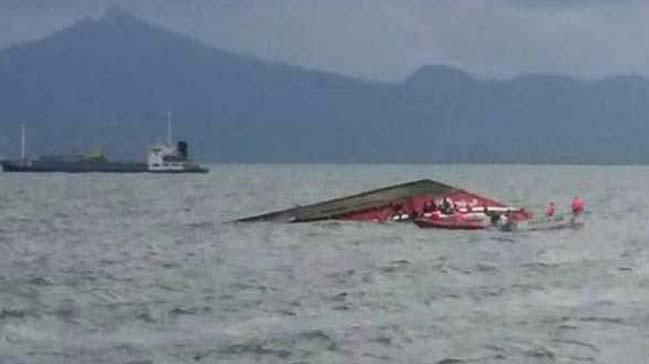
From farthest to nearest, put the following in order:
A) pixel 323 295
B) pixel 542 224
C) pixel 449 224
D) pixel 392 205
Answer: pixel 392 205 → pixel 542 224 → pixel 449 224 → pixel 323 295

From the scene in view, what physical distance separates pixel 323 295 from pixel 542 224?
37.1 meters

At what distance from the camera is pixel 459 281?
4831cm

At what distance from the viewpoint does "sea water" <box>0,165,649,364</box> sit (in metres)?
31.7

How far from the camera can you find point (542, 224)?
258 feet

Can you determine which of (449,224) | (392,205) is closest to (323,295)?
(449,224)

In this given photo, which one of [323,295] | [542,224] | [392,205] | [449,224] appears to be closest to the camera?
[323,295]

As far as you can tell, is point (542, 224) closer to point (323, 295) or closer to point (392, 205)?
point (392, 205)

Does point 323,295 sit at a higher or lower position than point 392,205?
lower

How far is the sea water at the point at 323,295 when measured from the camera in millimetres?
31672

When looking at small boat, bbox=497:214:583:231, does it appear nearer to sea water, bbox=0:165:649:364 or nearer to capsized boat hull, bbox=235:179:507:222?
sea water, bbox=0:165:649:364

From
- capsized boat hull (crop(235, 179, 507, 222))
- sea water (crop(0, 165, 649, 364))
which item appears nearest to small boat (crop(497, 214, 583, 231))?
sea water (crop(0, 165, 649, 364))

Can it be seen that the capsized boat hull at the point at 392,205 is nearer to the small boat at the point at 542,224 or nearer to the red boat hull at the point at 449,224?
the red boat hull at the point at 449,224

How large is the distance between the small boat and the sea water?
3.73ft

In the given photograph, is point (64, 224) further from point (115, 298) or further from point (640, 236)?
point (115, 298)
